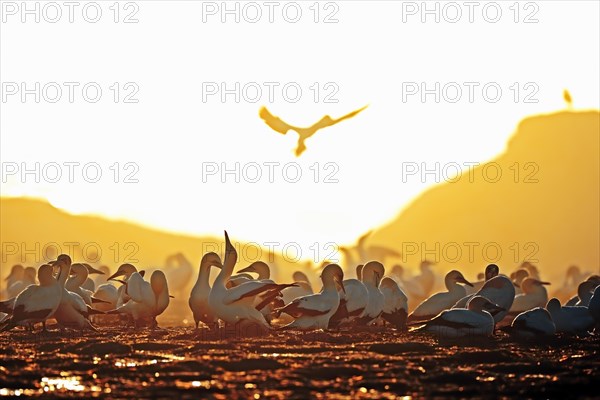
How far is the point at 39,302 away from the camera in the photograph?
20516mm

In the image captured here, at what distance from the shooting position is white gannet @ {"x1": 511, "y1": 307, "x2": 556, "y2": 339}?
64.7ft

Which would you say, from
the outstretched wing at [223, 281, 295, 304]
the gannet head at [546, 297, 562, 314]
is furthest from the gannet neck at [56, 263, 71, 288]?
the gannet head at [546, 297, 562, 314]

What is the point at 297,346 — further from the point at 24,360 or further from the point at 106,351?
the point at 24,360

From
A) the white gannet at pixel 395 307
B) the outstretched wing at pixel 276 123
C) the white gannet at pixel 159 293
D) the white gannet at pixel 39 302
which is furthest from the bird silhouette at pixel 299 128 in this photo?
the white gannet at pixel 39 302

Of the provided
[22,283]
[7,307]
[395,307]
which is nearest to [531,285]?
[395,307]

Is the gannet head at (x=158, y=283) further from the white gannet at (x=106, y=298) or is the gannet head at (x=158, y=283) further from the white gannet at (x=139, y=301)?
the white gannet at (x=106, y=298)

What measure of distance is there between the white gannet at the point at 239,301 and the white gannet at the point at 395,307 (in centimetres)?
345

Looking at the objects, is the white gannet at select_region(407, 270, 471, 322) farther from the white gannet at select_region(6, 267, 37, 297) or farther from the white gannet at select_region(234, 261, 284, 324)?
the white gannet at select_region(6, 267, 37, 297)

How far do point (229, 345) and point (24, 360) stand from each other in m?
3.25

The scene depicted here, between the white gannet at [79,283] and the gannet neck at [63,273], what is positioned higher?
the gannet neck at [63,273]

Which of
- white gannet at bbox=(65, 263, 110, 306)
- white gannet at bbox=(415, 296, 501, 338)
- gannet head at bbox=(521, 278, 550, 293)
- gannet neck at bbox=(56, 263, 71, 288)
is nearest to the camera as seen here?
white gannet at bbox=(415, 296, 501, 338)

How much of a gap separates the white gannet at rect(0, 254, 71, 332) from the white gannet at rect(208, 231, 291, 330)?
108 inches

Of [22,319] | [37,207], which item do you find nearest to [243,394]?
[22,319]

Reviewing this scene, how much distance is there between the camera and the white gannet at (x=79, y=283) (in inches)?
959
